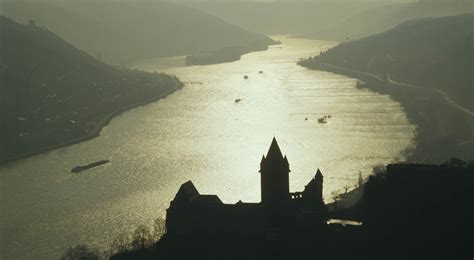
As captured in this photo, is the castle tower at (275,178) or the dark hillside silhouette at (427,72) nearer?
the castle tower at (275,178)

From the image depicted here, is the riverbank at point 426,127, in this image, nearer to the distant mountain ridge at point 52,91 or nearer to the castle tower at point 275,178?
the castle tower at point 275,178

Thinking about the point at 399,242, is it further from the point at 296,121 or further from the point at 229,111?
the point at 229,111

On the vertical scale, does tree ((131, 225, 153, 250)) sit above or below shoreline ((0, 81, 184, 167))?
below

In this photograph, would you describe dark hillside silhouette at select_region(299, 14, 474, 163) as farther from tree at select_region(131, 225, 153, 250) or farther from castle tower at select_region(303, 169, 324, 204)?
tree at select_region(131, 225, 153, 250)

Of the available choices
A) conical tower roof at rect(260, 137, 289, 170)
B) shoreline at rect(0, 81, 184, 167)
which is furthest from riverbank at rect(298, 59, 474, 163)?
shoreline at rect(0, 81, 184, 167)

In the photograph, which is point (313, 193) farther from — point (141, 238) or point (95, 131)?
point (95, 131)

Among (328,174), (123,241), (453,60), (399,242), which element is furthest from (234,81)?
(399,242)

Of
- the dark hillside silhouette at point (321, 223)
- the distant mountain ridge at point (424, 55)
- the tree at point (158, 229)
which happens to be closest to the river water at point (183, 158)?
the tree at point (158, 229)
